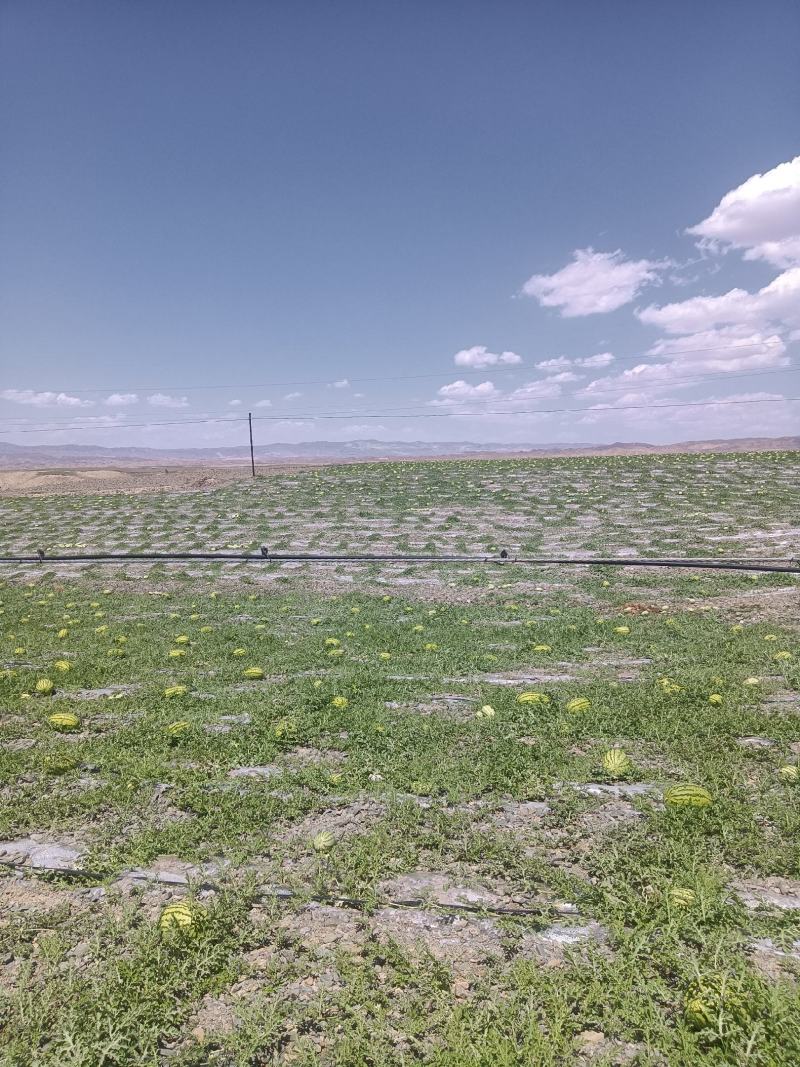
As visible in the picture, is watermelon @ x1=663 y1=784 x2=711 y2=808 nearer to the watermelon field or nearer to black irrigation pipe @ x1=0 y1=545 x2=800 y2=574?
the watermelon field

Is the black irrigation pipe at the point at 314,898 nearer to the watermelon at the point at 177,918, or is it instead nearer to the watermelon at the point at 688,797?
the watermelon at the point at 177,918

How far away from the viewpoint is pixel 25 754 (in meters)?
5.24

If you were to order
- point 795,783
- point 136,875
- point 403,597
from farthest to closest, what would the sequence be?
point 403,597
point 795,783
point 136,875

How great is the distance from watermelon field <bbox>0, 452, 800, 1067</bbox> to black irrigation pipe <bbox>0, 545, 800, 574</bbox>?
330 centimetres

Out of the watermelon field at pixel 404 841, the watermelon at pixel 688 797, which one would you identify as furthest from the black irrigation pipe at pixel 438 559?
the watermelon at pixel 688 797

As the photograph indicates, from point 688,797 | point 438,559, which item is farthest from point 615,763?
point 438,559

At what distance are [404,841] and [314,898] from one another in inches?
30.1

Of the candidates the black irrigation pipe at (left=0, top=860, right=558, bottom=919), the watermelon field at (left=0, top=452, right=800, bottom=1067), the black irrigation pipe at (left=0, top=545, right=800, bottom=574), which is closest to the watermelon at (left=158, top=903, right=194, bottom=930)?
the watermelon field at (left=0, top=452, right=800, bottom=1067)

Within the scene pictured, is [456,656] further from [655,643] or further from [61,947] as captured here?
[61,947]

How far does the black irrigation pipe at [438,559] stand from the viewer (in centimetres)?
1337

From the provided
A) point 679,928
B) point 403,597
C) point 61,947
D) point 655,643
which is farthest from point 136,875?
point 403,597

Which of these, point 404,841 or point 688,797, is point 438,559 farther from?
point 404,841

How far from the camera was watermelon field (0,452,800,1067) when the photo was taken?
2613mm

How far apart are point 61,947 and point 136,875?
0.60 meters
